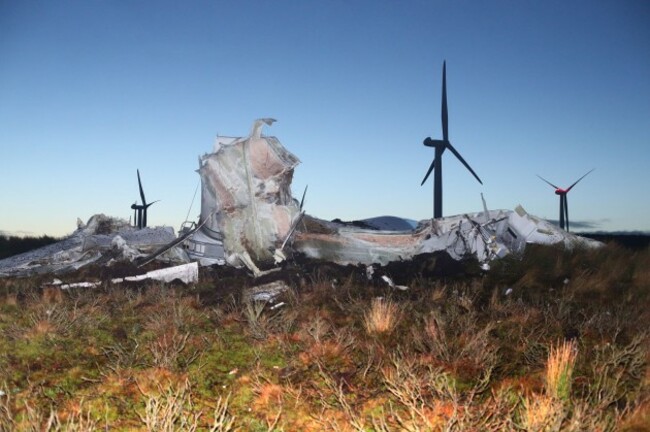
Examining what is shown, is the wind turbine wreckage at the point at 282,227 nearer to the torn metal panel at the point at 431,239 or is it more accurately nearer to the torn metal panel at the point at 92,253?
the torn metal panel at the point at 431,239

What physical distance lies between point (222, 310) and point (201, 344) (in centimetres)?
176

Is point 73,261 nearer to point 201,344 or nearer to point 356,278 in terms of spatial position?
point 356,278

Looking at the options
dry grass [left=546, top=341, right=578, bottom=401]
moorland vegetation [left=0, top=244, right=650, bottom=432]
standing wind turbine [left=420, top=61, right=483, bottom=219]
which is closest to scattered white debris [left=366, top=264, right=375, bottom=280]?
moorland vegetation [left=0, top=244, right=650, bottom=432]

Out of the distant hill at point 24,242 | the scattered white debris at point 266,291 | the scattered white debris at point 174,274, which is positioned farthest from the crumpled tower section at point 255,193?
the distant hill at point 24,242

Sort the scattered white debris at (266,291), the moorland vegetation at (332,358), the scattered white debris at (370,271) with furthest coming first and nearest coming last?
the scattered white debris at (370,271)
the scattered white debris at (266,291)
the moorland vegetation at (332,358)

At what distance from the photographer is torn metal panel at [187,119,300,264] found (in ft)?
41.1

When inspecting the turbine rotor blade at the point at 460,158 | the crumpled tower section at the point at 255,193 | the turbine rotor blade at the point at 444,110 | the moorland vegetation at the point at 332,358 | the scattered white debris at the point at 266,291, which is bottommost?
the moorland vegetation at the point at 332,358

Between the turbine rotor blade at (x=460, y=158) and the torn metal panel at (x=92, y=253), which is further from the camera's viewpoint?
the turbine rotor blade at (x=460, y=158)

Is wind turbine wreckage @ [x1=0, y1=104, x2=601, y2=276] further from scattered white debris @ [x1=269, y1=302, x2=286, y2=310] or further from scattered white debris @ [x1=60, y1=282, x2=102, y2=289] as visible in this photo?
scattered white debris @ [x1=269, y1=302, x2=286, y2=310]

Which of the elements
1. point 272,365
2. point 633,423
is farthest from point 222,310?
point 633,423

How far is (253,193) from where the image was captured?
41.4 feet

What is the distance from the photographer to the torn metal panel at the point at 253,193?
12.5 meters

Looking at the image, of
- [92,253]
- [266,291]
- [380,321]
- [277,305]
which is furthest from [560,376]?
[92,253]

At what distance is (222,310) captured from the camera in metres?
8.26
